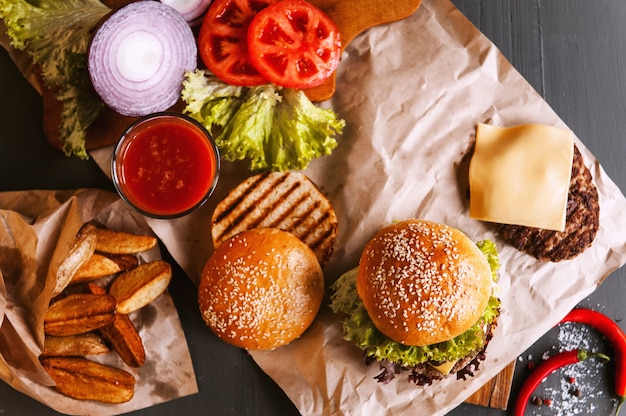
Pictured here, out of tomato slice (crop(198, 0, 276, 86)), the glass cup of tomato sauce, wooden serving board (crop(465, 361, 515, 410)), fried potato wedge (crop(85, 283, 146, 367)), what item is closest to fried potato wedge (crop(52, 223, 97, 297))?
fried potato wedge (crop(85, 283, 146, 367))

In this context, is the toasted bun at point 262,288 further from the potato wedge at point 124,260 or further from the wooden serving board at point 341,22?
the wooden serving board at point 341,22

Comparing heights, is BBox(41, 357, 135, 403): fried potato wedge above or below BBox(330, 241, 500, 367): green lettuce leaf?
below

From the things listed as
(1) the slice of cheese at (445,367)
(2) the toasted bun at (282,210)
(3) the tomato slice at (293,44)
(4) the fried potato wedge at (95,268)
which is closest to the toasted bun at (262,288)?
(2) the toasted bun at (282,210)

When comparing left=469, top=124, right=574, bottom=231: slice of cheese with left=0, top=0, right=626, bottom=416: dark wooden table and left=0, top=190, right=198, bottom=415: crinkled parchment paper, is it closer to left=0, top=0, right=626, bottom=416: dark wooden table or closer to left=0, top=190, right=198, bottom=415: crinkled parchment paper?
left=0, top=0, right=626, bottom=416: dark wooden table

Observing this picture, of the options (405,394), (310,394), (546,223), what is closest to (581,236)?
(546,223)

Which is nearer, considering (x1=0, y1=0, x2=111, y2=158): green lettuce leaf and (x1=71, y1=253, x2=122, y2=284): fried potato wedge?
(x1=0, y1=0, x2=111, y2=158): green lettuce leaf

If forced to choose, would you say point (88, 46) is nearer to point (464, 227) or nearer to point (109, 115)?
point (109, 115)
